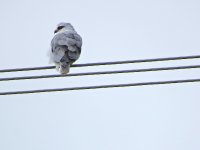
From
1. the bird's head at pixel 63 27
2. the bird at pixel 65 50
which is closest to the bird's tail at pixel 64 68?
the bird at pixel 65 50

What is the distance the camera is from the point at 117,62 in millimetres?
7113

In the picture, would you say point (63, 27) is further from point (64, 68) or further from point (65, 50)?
point (64, 68)

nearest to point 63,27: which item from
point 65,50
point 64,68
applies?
point 65,50

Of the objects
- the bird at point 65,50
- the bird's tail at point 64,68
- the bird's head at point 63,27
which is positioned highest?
the bird's head at point 63,27

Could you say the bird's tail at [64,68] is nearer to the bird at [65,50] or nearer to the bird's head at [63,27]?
the bird at [65,50]

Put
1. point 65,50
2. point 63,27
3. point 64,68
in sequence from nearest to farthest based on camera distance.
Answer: point 64,68, point 65,50, point 63,27

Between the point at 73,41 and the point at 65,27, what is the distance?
1.01m

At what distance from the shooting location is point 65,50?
8984mm

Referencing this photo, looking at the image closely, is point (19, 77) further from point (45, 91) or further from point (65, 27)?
point (65, 27)

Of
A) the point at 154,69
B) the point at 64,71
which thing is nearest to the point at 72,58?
the point at 64,71

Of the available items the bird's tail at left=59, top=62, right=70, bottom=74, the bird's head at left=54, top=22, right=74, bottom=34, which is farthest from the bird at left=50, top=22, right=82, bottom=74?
the bird's head at left=54, top=22, right=74, bottom=34

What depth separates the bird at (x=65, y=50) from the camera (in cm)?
882

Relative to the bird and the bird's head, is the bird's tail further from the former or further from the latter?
→ the bird's head

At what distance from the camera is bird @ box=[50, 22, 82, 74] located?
347 inches
